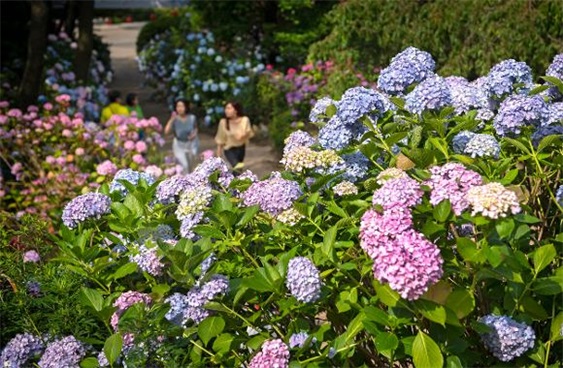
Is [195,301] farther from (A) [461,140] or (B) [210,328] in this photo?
(A) [461,140]

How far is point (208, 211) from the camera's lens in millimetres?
2738

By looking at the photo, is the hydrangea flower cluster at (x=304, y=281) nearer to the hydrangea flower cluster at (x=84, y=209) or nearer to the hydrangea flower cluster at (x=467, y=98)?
A: the hydrangea flower cluster at (x=84, y=209)

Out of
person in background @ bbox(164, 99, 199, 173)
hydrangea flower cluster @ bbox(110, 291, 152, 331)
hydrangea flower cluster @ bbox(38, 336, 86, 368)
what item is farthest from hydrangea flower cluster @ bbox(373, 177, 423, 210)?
person in background @ bbox(164, 99, 199, 173)

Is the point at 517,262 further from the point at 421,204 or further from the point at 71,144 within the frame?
the point at 71,144

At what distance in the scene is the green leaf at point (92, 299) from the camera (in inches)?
102

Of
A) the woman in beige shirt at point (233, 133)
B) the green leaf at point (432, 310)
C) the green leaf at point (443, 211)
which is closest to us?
the green leaf at point (432, 310)

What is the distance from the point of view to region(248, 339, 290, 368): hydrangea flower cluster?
233cm

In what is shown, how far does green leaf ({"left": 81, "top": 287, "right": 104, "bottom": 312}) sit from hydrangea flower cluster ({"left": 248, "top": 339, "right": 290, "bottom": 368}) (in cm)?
51

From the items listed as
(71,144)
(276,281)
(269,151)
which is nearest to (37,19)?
(71,144)

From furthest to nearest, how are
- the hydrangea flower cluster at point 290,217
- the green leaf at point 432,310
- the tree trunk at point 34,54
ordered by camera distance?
the tree trunk at point 34,54, the hydrangea flower cluster at point 290,217, the green leaf at point 432,310

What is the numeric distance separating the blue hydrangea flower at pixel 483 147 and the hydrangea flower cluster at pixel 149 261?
1.02m

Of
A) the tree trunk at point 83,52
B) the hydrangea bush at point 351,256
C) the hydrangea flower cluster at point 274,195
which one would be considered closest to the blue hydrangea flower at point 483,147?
the hydrangea bush at point 351,256

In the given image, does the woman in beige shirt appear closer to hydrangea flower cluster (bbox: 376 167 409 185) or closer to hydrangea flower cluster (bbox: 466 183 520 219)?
hydrangea flower cluster (bbox: 376 167 409 185)

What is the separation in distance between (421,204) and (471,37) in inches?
338
